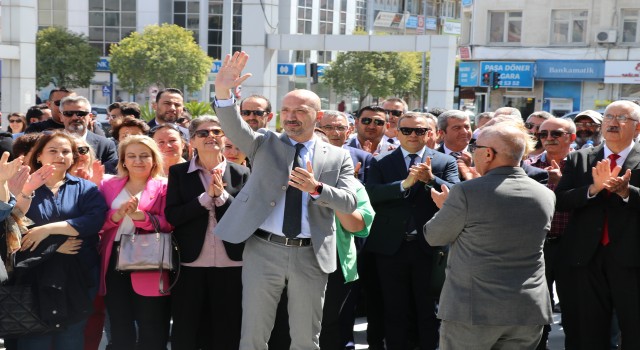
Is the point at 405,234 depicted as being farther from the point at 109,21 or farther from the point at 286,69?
the point at 109,21

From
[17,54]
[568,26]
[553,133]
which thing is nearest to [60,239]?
[553,133]

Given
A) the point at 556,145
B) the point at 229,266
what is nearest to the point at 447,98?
the point at 556,145

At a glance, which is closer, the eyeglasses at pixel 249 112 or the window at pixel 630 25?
the eyeglasses at pixel 249 112

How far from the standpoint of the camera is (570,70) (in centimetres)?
4128

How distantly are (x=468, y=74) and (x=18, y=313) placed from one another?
4070 cm

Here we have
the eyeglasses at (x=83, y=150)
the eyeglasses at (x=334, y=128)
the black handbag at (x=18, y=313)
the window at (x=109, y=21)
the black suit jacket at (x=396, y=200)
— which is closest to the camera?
the black handbag at (x=18, y=313)

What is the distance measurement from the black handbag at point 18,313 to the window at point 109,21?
57339mm

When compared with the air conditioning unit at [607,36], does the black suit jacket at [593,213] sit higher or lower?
lower

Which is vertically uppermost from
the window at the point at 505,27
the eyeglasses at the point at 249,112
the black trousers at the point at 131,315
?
the window at the point at 505,27

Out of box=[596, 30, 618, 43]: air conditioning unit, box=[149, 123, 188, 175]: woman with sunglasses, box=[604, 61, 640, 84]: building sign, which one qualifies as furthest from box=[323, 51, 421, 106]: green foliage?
box=[149, 123, 188, 175]: woman with sunglasses

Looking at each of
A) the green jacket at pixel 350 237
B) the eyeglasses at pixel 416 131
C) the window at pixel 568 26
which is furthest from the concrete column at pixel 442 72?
the window at pixel 568 26

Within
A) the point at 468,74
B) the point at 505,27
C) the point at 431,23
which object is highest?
the point at 431,23

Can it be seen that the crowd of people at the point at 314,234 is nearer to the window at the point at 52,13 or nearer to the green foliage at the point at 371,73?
the green foliage at the point at 371,73

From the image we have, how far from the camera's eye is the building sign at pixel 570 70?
40.6 meters
